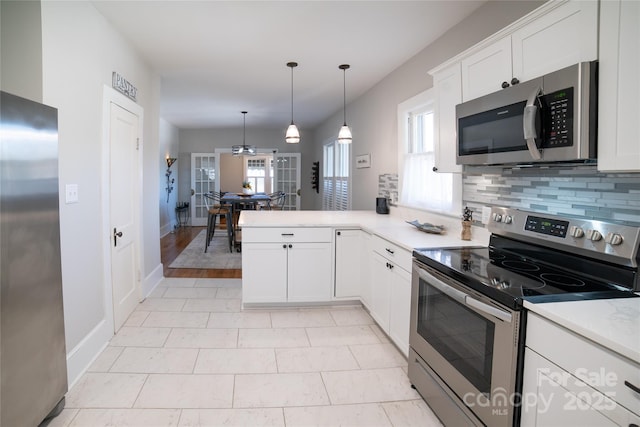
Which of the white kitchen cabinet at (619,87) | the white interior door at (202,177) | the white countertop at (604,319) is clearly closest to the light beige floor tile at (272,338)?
the white countertop at (604,319)

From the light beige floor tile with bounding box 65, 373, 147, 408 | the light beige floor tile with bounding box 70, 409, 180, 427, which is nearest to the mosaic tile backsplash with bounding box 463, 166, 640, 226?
the light beige floor tile with bounding box 70, 409, 180, 427

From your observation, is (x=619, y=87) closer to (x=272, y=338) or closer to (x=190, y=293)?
(x=272, y=338)

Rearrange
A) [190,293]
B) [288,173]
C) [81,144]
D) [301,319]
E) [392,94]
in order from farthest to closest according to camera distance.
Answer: [288,173] → [392,94] → [190,293] → [301,319] → [81,144]

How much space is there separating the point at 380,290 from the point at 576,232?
1.55 m

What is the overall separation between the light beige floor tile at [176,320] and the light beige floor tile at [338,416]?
145 centimetres

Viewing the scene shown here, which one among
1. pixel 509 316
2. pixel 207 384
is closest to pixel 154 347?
pixel 207 384

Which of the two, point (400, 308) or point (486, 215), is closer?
point (486, 215)

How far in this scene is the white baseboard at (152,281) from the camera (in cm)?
377

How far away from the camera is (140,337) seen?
2.88m

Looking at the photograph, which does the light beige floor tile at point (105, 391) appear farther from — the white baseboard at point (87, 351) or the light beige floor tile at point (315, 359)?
the light beige floor tile at point (315, 359)

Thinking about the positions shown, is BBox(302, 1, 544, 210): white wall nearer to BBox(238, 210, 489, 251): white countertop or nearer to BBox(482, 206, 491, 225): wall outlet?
BBox(238, 210, 489, 251): white countertop

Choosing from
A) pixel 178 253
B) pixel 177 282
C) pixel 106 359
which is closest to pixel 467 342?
pixel 106 359

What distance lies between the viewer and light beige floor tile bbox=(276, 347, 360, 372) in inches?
96.4

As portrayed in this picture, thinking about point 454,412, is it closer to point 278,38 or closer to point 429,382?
point 429,382
